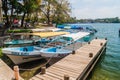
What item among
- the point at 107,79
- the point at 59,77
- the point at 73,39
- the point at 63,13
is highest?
the point at 63,13

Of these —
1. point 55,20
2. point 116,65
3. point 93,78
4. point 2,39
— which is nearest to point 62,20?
point 55,20

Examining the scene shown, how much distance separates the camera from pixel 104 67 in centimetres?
1720

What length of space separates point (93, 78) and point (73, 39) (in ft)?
20.7

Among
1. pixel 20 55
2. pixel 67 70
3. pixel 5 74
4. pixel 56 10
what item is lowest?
pixel 5 74

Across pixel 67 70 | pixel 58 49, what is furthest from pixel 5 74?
pixel 58 49

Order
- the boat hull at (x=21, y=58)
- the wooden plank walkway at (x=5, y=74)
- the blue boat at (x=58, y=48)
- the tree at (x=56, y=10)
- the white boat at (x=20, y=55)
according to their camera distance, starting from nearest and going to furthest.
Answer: the wooden plank walkway at (x=5, y=74) < the white boat at (x=20, y=55) < the blue boat at (x=58, y=48) < the boat hull at (x=21, y=58) < the tree at (x=56, y=10)

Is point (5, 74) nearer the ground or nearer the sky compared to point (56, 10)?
nearer the ground

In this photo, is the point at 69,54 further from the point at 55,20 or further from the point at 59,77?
the point at 55,20

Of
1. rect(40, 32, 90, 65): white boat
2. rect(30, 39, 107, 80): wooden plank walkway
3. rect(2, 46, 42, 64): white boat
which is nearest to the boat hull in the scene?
rect(2, 46, 42, 64): white boat

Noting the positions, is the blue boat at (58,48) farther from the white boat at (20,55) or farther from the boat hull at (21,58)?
the boat hull at (21,58)

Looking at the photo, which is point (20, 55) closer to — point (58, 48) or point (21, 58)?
point (21, 58)

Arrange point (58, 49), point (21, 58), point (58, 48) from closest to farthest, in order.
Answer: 1. point (21, 58)
2. point (58, 49)
3. point (58, 48)

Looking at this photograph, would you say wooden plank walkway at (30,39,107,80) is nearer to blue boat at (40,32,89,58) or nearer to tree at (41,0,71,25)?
blue boat at (40,32,89,58)

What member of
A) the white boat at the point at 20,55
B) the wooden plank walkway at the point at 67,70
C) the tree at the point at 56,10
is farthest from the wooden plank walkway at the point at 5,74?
the tree at the point at 56,10
